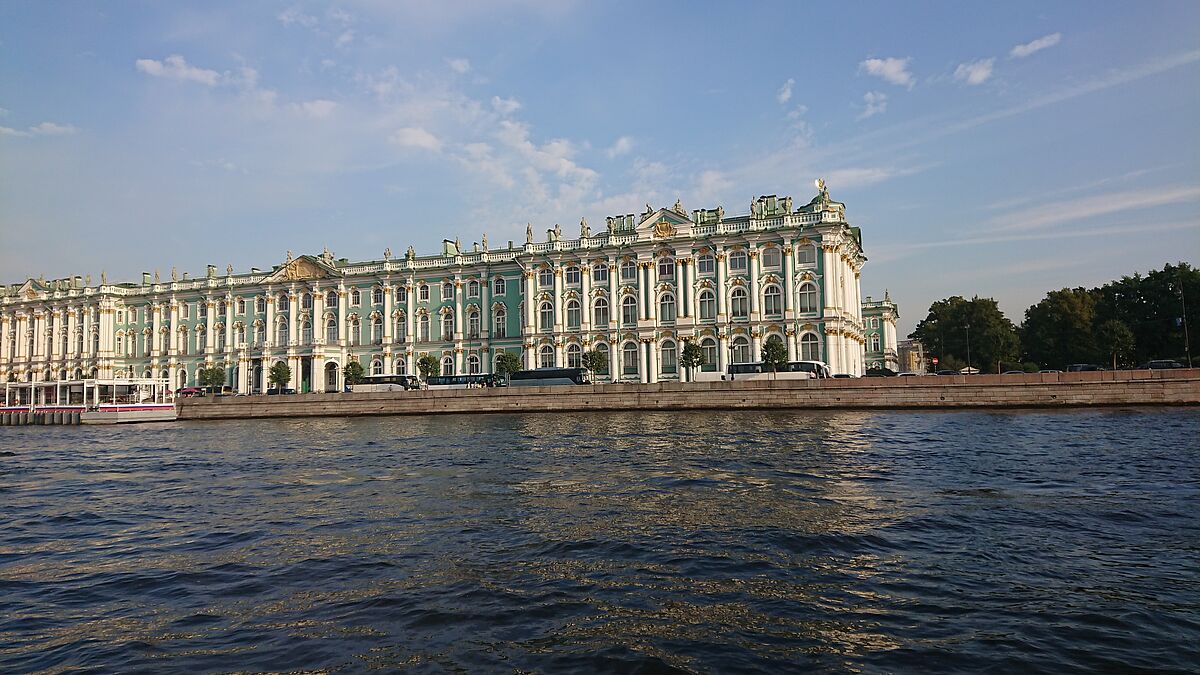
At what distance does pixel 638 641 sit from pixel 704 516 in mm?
5398

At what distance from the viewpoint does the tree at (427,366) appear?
208ft

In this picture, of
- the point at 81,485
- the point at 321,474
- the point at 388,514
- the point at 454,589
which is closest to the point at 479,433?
the point at 321,474

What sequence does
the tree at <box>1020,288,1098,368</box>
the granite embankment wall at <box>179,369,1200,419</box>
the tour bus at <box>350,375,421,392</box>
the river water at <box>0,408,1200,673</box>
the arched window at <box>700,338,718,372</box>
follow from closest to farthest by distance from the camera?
1. the river water at <box>0,408,1200,673</box>
2. the granite embankment wall at <box>179,369,1200,419</box>
3. the arched window at <box>700,338,718,372</box>
4. the tour bus at <box>350,375,421,392</box>
5. the tree at <box>1020,288,1098,368</box>

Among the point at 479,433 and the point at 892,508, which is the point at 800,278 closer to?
the point at 479,433

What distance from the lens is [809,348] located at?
55562mm

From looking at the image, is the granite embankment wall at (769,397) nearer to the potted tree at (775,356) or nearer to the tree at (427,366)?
the potted tree at (775,356)

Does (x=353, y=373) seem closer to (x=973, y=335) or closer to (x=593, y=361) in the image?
(x=593, y=361)

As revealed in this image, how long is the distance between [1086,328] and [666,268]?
133 feet

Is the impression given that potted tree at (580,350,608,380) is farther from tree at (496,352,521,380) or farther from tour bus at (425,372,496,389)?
tour bus at (425,372,496,389)

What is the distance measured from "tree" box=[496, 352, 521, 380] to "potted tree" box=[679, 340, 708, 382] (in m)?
13.8

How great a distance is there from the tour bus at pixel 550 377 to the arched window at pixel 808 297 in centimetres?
1773

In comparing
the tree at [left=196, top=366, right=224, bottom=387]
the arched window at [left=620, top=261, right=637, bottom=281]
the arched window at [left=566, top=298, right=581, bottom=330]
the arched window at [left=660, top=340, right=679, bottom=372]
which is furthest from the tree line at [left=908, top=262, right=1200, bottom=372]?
the tree at [left=196, top=366, right=224, bottom=387]

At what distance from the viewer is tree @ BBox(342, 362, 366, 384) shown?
65500 millimetres

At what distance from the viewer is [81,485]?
1797cm
